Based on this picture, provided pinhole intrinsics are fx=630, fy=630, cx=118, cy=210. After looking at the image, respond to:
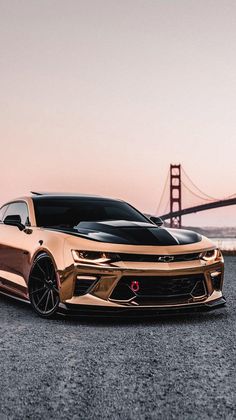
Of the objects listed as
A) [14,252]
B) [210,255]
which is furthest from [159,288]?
[14,252]

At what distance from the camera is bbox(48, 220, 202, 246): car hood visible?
19.3 ft

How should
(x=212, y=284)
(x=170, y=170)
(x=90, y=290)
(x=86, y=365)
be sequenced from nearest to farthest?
(x=86, y=365)
(x=90, y=290)
(x=212, y=284)
(x=170, y=170)

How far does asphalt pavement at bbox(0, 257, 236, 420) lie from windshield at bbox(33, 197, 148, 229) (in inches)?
47.3

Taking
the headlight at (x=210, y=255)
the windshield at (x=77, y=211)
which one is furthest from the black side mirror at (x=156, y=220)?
the headlight at (x=210, y=255)

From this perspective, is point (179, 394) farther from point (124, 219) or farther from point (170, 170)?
point (170, 170)

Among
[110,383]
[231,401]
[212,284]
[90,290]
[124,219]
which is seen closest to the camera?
[231,401]

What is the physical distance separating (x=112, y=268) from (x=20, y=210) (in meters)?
2.25

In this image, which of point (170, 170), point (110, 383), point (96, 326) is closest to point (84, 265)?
point (96, 326)

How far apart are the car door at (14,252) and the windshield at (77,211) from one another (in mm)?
215

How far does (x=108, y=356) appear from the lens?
14.6ft

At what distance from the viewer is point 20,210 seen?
7.50 metres

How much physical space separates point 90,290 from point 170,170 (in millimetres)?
80399

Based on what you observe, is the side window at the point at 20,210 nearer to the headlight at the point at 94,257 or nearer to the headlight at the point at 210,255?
the headlight at the point at 94,257

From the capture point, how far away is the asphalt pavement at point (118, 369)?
3.28 metres
